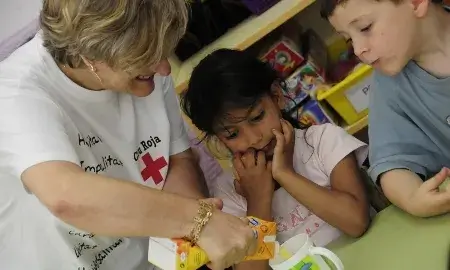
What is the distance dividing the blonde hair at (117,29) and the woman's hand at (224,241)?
0.30 m

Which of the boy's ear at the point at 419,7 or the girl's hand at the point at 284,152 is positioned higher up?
the boy's ear at the point at 419,7

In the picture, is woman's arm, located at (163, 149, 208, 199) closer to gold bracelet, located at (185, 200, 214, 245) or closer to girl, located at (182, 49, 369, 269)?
girl, located at (182, 49, 369, 269)

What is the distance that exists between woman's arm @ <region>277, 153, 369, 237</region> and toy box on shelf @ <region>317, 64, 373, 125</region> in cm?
43

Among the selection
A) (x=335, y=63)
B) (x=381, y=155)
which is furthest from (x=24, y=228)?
(x=335, y=63)

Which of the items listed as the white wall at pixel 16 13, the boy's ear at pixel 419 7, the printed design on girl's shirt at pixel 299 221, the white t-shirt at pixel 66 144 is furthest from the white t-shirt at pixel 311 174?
the white wall at pixel 16 13

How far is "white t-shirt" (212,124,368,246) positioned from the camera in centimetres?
138

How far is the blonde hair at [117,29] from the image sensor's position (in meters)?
0.99

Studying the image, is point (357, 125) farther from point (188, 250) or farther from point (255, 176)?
point (188, 250)

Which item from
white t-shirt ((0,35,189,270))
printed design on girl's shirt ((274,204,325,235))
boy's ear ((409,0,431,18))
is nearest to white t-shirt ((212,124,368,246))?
printed design on girl's shirt ((274,204,325,235))

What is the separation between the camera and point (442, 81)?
3.77 feet

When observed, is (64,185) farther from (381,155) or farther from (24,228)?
(381,155)

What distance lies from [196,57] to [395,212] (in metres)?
0.79

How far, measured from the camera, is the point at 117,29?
1.01m

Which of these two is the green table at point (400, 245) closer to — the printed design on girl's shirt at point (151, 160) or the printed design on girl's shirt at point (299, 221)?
the printed design on girl's shirt at point (299, 221)
